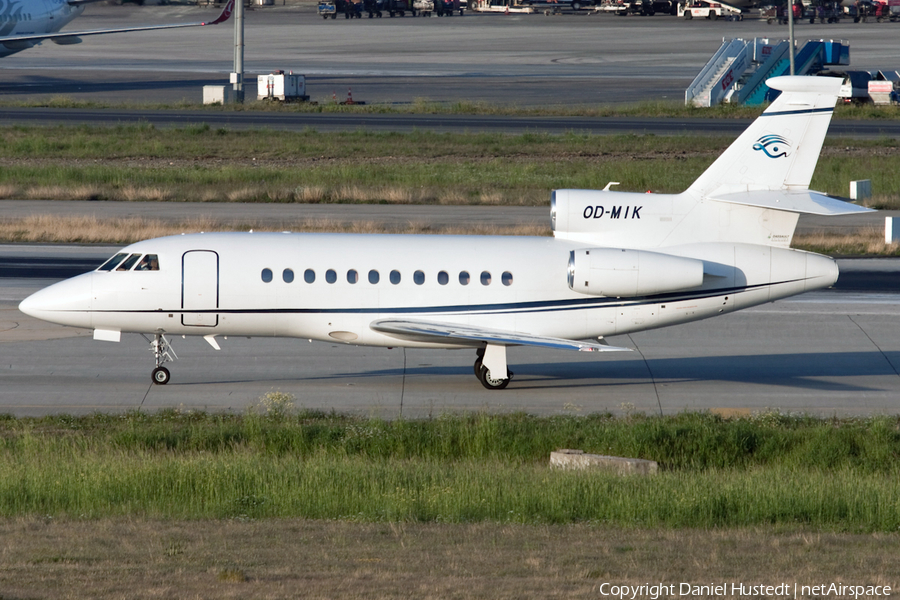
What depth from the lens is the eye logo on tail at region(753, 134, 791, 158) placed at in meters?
21.4

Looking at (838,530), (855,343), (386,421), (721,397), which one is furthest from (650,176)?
(838,530)

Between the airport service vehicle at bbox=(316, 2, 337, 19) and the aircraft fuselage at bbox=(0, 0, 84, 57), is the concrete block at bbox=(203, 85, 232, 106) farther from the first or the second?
the airport service vehicle at bbox=(316, 2, 337, 19)

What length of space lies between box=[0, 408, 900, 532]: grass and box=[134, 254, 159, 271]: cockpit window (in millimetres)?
3356

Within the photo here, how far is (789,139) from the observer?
21.4 m

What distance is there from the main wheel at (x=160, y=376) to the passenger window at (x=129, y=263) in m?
2.19

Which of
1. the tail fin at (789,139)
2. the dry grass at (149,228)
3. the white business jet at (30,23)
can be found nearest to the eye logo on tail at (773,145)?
the tail fin at (789,139)

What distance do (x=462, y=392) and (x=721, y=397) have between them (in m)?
5.28

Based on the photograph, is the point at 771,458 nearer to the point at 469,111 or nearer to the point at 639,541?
the point at 639,541

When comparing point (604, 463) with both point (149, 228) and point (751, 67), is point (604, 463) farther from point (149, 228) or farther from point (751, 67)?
point (751, 67)

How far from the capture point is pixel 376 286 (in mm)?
21516

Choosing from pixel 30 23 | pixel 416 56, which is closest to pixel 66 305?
pixel 30 23

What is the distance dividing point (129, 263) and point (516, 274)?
7.66m

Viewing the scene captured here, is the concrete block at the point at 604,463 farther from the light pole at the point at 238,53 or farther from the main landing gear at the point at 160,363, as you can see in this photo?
the light pole at the point at 238,53

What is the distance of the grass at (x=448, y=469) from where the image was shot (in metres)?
13.2
